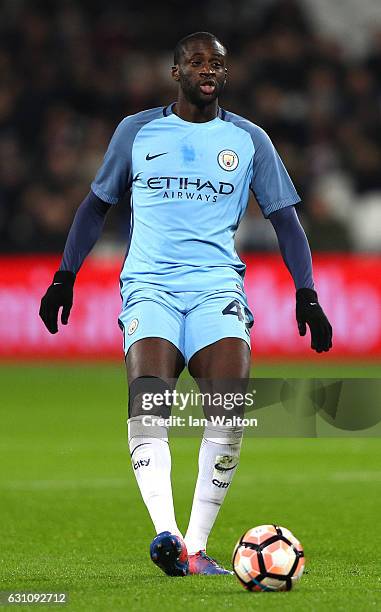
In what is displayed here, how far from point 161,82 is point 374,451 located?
340 inches

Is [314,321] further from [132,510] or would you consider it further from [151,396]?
[132,510]

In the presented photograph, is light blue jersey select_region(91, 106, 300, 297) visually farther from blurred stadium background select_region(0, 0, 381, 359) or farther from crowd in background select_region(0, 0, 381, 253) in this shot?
crowd in background select_region(0, 0, 381, 253)

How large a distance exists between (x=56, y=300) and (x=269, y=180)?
998 mm

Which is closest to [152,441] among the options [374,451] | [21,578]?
[21,578]

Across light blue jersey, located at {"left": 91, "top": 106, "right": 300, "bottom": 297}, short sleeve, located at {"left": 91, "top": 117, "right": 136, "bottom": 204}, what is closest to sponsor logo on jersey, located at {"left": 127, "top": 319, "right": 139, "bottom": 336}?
light blue jersey, located at {"left": 91, "top": 106, "right": 300, "bottom": 297}

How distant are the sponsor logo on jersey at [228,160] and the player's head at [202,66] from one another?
0.22m

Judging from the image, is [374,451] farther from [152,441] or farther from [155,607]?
A: [155,607]

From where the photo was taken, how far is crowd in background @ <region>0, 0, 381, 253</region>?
52.7 feet

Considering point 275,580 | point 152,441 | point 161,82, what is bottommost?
point 275,580

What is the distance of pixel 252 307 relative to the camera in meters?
15.4

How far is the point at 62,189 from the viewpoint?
16.3 m

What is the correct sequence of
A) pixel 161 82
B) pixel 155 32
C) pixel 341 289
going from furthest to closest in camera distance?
pixel 155 32, pixel 161 82, pixel 341 289

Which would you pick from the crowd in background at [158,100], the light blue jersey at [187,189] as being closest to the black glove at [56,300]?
the light blue jersey at [187,189]

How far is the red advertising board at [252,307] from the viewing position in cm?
1545
